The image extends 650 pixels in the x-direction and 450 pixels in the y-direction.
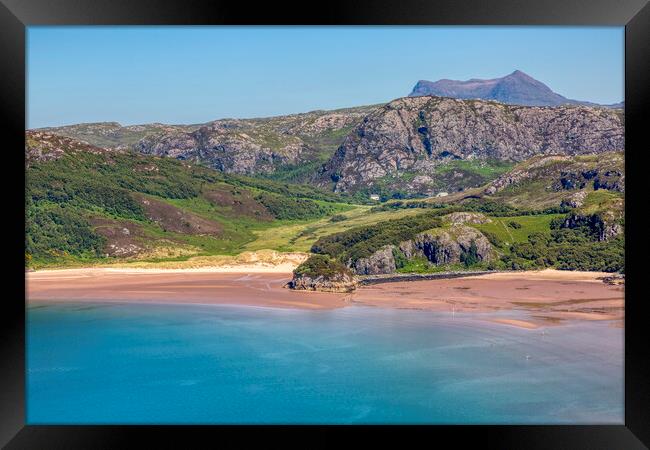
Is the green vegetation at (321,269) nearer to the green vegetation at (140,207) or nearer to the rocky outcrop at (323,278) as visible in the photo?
the rocky outcrop at (323,278)

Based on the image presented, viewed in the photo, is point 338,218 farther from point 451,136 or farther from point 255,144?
point 255,144

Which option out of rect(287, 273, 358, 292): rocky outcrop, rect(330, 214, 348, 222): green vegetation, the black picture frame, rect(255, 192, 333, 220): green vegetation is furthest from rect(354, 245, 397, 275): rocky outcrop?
the black picture frame

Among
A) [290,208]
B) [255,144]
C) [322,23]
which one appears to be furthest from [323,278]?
[255,144]

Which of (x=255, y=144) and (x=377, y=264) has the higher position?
(x=255, y=144)

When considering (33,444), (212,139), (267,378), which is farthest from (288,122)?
(33,444)

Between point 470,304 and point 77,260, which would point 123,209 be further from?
point 470,304

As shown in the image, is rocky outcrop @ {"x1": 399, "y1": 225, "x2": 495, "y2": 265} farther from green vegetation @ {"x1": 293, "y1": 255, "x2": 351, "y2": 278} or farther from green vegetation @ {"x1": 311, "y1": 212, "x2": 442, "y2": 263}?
green vegetation @ {"x1": 293, "y1": 255, "x2": 351, "y2": 278}
